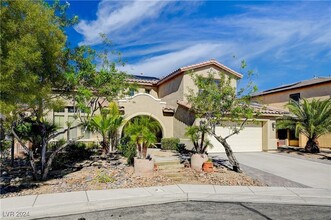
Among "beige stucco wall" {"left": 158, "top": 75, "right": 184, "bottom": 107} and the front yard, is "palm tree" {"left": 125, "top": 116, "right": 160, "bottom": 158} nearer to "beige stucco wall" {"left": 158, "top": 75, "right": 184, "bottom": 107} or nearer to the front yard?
the front yard

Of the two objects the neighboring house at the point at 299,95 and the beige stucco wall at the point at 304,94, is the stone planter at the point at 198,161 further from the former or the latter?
the neighboring house at the point at 299,95

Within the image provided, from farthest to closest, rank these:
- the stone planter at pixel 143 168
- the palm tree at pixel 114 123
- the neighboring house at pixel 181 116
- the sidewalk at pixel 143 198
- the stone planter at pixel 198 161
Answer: the neighboring house at pixel 181 116, the palm tree at pixel 114 123, the stone planter at pixel 198 161, the stone planter at pixel 143 168, the sidewalk at pixel 143 198

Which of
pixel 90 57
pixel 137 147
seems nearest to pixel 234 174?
pixel 137 147

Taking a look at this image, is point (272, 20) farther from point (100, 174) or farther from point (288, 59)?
point (100, 174)

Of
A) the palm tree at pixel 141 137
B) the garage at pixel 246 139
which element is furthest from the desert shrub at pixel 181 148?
the palm tree at pixel 141 137

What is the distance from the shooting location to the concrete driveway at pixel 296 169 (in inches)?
498

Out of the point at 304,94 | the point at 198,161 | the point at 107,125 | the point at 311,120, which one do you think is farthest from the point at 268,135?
the point at 107,125

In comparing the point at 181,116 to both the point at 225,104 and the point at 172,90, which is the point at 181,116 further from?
the point at 225,104

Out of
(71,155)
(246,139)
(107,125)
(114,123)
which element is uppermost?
(114,123)

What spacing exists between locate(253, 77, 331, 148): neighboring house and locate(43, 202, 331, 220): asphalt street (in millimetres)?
17310

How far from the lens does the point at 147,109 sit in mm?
22750

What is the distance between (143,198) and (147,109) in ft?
45.2

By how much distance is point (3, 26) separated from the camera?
878cm

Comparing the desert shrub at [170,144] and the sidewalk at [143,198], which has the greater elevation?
the desert shrub at [170,144]
